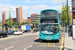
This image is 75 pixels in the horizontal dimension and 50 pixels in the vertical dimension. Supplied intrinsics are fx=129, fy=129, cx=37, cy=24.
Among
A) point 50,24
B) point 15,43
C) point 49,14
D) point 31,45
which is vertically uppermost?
point 49,14

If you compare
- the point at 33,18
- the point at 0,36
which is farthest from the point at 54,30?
the point at 33,18

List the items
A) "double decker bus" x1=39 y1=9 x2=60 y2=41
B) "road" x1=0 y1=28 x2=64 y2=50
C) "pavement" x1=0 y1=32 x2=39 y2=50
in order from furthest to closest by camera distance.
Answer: "double decker bus" x1=39 y1=9 x2=60 y2=41 < "pavement" x1=0 y1=32 x2=39 y2=50 < "road" x1=0 y1=28 x2=64 y2=50

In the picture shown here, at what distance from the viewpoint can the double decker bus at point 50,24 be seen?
16406 millimetres

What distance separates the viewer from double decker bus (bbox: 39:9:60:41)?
1641 centimetres

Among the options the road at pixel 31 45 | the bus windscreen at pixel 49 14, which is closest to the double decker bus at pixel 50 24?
the bus windscreen at pixel 49 14

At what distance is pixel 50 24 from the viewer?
16547 millimetres

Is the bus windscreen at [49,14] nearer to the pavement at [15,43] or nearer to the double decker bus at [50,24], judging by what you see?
the double decker bus at [50,24]

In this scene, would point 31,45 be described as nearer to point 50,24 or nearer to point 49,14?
point 50,24

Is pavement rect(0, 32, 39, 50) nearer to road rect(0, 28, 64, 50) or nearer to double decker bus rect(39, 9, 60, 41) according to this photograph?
road rect(0, 28, 64, 50)

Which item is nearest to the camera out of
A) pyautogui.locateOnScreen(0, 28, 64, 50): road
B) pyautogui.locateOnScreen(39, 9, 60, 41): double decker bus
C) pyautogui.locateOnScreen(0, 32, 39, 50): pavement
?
pyautogui.locateOnScreen(0, 28, 64, 50): road

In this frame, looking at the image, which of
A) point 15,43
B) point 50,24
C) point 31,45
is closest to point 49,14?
point 50,24

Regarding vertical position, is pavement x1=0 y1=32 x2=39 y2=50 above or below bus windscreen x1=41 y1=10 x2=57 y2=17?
below

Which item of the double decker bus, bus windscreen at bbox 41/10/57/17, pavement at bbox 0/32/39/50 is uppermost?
bus windscreen at bbox 41/10/57/17

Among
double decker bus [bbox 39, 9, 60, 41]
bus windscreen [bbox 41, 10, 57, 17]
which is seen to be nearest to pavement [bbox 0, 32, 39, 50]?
double decker bus [bbox 39, 9, 60, 41]
